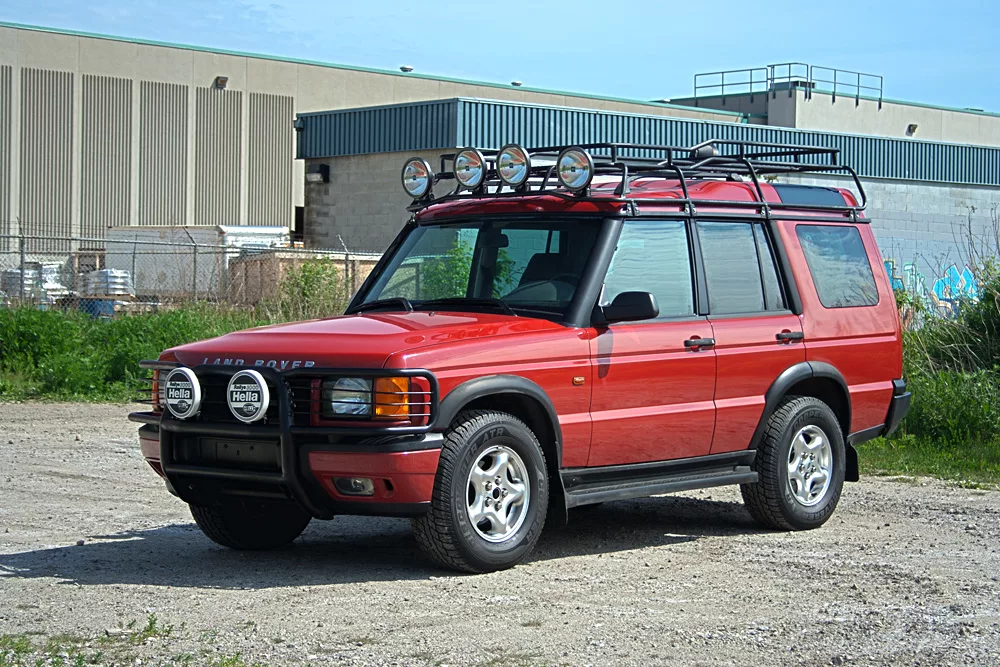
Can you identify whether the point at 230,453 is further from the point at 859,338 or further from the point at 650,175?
the point at 859,338

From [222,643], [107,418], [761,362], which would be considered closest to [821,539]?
[761,362]

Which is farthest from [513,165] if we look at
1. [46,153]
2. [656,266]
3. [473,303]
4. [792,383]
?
[46,153]

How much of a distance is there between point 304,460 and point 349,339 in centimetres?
69

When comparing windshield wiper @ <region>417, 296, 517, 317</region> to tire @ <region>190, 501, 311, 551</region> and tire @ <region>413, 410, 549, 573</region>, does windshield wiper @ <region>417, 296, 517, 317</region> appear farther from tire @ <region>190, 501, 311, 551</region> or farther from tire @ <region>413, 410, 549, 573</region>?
tire @ <region>190, 501, 311, 551</region>

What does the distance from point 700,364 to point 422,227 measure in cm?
200

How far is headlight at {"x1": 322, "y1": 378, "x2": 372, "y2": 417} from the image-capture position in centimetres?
671

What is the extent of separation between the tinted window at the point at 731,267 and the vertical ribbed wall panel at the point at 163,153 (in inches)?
1714

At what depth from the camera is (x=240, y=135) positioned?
51938mm

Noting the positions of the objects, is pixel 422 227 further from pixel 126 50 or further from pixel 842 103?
pixel 842 103

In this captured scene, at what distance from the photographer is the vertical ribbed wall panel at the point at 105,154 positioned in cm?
4825

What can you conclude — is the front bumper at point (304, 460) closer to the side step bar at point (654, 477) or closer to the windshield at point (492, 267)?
the side step bar at point (654, 477)

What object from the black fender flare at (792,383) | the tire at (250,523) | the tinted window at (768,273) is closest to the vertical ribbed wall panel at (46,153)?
the tire at (250,523)

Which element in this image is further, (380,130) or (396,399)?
(380,130)

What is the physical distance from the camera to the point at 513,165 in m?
8.14
